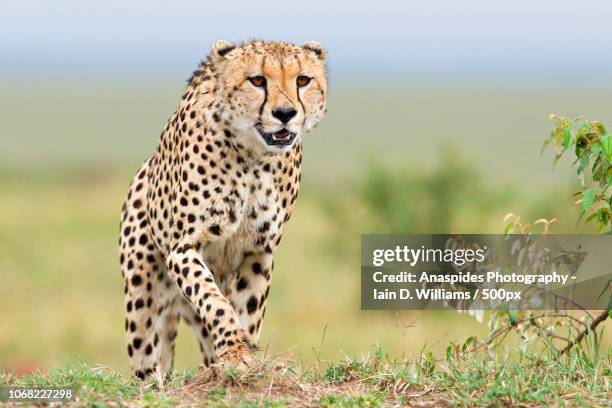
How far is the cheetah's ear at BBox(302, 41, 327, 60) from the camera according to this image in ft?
17.3

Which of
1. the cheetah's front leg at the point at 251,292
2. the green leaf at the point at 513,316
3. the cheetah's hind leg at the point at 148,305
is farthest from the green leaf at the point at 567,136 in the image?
the cheetah's hind leg at the point at 148,305

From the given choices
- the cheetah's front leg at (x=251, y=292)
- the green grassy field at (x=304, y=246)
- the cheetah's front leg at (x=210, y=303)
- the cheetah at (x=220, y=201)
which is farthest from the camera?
the green grassy field at (x=304, y=246)

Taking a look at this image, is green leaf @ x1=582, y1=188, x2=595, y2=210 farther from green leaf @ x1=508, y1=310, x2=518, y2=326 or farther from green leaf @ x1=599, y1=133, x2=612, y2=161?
green leaf @ x1=508, y1=310, x2=518, y2=326

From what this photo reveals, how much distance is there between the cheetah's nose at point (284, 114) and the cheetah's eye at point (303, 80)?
181 millimetres

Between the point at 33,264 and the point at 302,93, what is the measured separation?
15209 millimetres

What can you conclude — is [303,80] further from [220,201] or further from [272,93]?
[220,201]

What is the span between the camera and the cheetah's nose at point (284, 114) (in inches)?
192

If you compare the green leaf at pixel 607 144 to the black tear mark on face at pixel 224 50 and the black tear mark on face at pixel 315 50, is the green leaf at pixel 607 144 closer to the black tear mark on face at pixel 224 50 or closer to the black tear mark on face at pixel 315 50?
the black tear mark on face at pixel 315 50

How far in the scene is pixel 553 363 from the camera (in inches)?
184

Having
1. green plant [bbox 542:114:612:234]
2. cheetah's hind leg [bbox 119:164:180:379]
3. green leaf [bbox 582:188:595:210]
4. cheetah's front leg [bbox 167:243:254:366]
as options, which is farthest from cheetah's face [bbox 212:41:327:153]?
green leaf [bbox 582:188:595:210]

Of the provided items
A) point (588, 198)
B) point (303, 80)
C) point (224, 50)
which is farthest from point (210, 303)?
point (588, 198)

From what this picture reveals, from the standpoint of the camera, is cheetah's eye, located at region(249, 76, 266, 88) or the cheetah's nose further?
cheetah's eye, located at region(249, 76, 266, 88)

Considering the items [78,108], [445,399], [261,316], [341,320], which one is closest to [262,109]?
[261,316]

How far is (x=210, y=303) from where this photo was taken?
4.90 meters
